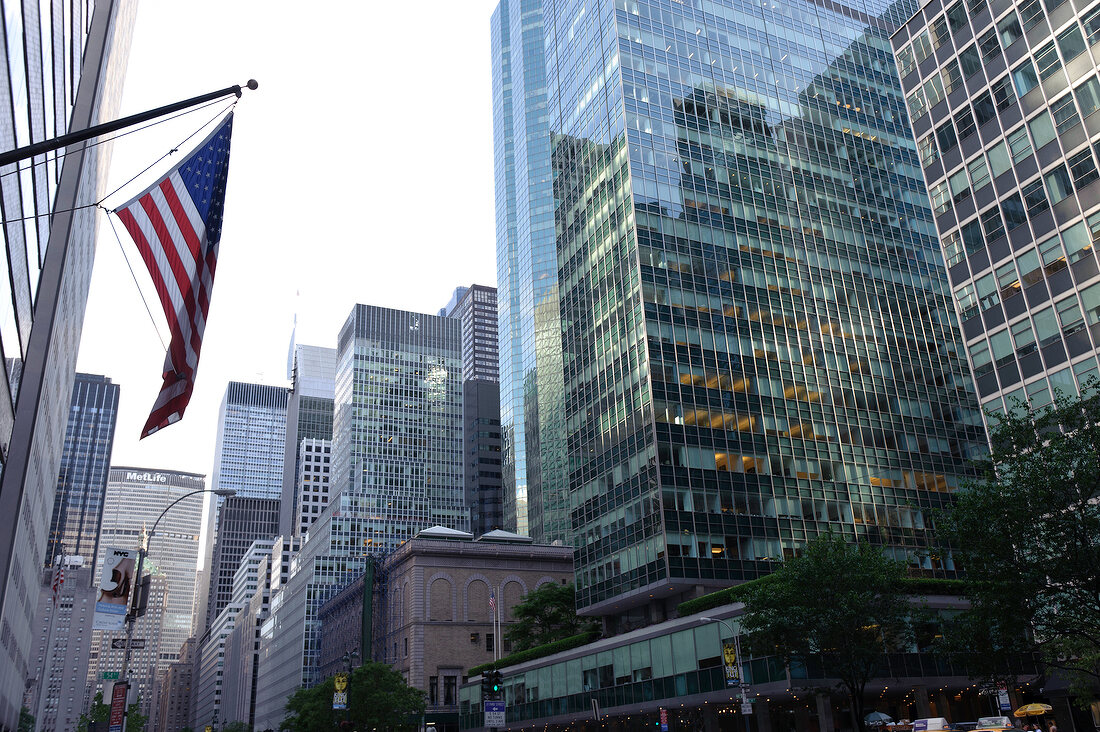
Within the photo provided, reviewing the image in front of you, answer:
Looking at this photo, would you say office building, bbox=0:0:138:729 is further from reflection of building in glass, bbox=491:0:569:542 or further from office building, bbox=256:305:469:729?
office building, bbox=256:305:469:729

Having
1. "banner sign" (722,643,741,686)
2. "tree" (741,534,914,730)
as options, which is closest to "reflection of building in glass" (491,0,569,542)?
"banner sign" (722,643,741,686)

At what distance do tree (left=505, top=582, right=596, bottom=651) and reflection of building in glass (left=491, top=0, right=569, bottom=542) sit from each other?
41.8 meters

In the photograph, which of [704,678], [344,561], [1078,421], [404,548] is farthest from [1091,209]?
[344,561]

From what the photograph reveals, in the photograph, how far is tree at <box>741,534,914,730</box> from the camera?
4659 cm

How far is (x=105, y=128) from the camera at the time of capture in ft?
45.4

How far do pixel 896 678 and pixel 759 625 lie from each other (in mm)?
15261

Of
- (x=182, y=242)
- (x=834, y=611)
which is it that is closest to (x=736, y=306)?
(x=834, y=611)

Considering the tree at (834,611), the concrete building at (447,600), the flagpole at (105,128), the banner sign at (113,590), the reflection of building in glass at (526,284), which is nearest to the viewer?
the flagpole at (105,128)

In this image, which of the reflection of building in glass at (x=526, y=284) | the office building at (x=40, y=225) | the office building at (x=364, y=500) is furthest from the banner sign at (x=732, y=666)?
the office building at (x=364, y=500)

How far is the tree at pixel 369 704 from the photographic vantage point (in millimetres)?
76188

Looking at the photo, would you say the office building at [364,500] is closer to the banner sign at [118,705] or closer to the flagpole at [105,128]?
the banner sign at [118,705]

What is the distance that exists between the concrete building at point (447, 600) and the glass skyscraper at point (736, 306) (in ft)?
91.3

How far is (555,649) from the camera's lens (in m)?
80.3

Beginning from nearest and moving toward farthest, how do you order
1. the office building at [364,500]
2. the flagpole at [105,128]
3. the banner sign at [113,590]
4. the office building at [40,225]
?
the flagpole at [105,128], the office building at [40,225], the banner sign at [113,590], the office building at [364,500]
